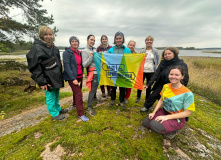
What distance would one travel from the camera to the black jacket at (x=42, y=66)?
114 inches

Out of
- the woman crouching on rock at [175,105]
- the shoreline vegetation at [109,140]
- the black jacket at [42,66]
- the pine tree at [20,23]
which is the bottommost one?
the shoreline vegetation at [109,140]

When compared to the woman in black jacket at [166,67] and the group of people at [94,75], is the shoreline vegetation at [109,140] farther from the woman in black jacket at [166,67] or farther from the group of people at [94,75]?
the woman in black jacket at [166,67]

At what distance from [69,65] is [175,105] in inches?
131

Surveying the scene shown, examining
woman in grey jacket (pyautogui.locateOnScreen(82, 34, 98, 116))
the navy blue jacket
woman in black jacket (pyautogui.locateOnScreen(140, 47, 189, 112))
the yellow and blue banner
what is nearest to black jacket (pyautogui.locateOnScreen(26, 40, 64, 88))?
the navy blue jacket

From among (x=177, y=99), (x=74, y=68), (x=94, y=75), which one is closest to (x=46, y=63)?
(x=74, y=68)

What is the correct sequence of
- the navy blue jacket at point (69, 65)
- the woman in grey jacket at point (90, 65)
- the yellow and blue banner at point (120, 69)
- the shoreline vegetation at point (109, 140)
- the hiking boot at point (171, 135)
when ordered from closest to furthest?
the shoreline vegetation at point (109, 140) → the hiking boot at point (171, 135) → the navy blue jacket at point (69, 65) → the woman in grey jacket at point (90, 65) → the yellow and blue banner at point (120, 69)

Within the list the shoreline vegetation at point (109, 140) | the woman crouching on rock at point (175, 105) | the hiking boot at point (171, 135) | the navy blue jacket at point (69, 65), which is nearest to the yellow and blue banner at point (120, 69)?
the navy blue jacket at point (69, 65)

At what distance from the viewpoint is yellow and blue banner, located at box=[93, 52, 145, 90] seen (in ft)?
13.3

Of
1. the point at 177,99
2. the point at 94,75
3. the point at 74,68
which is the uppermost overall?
the point at 74,68

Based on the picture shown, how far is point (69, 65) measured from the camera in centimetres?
334

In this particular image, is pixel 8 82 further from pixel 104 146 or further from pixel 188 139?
pixel 188 139

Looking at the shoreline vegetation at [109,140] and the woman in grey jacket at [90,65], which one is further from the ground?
the woman in grey jacket at [90,65]

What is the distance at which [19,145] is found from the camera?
2578 millimetres

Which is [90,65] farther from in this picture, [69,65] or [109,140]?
[109,140]
